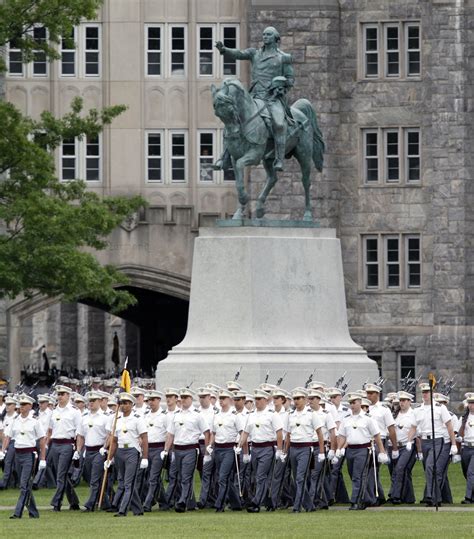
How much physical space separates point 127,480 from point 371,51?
33843mm

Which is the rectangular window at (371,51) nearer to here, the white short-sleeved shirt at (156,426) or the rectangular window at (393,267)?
the rectangular window at (393,267)

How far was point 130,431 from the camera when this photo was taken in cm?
3097

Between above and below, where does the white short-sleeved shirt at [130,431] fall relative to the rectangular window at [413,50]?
below

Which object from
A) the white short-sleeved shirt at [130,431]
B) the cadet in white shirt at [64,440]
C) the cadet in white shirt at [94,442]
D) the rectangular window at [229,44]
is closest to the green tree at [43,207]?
the cadet in white shirt at [64,440]

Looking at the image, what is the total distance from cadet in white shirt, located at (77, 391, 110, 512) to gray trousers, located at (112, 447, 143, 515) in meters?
0.61

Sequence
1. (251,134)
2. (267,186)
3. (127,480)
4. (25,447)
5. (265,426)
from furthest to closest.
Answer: (267,186) < (251,134) < (265,426) < (25,447) < (127,480)

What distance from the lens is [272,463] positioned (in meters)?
31.6

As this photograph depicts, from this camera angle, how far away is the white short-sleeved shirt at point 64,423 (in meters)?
32.8

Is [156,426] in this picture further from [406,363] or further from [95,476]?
[406,363]

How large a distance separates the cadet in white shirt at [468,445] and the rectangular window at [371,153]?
99.1 feet

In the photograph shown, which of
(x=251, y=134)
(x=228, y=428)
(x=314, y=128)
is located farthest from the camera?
A: (x=314, y=128)

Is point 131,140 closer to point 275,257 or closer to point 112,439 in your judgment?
point 275,257

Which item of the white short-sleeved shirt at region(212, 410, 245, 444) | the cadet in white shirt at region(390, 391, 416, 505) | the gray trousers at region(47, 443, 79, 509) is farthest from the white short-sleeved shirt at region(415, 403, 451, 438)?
the gray trousers at region(47, 443, 79, 509)

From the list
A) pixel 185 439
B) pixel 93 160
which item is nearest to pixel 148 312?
pixel 93 160
